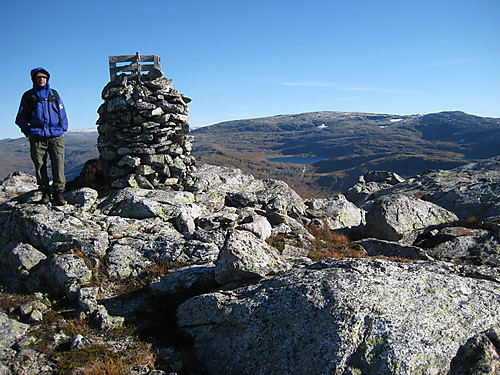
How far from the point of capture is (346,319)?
7824 mm

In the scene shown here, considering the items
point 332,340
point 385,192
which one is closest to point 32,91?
point 332,340

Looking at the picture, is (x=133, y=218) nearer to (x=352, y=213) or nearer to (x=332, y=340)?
(x=332, y=340)

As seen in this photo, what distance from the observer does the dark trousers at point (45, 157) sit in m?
15.4

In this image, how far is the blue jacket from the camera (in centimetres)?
1455

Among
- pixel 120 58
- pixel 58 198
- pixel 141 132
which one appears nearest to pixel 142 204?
pixel 58 198

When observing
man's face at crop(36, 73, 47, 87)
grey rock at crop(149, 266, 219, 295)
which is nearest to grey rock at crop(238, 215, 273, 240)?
grey rock at crop(149, 266, 219, 295)

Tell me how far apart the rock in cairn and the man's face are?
220 inches

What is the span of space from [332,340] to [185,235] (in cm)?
864

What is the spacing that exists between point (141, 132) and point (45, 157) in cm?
558

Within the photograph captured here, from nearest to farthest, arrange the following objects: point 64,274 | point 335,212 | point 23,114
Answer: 1. point 64,274
2. point 23,114
3. point 335,212

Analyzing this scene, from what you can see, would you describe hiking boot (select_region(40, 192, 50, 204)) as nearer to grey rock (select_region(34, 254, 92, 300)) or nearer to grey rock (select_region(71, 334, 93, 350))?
grey rock (select_region(34, 254, 92, 300))

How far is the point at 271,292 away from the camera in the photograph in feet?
30.3

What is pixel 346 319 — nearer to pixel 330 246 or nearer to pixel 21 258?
pixel 330 246

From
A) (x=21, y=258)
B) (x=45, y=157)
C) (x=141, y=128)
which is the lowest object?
(x=21, y=258)
